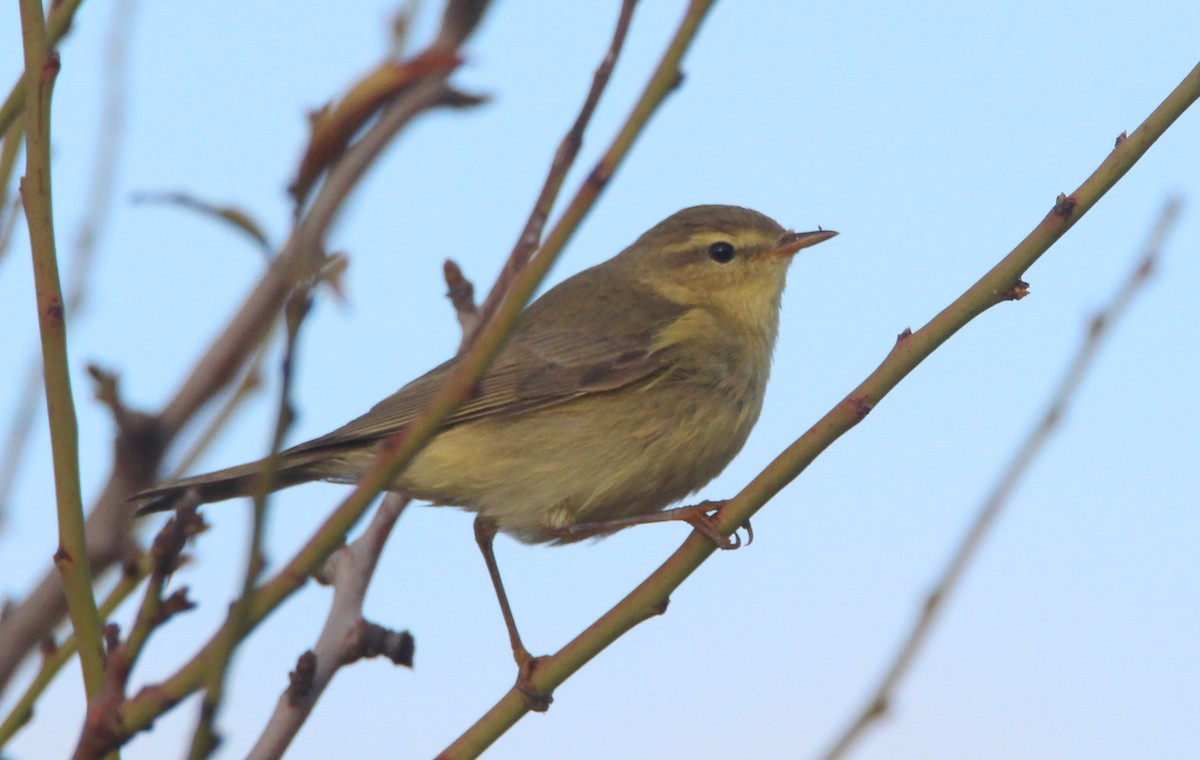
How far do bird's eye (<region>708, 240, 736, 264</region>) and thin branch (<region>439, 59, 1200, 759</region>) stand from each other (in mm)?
3340

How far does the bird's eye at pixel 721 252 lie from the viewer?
6.02 meters

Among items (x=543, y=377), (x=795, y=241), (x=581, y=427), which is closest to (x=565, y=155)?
(x=581, y=427)

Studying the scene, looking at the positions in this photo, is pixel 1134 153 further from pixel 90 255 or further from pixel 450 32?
pixel 90 255

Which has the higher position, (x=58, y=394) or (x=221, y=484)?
(x=221, y=484)

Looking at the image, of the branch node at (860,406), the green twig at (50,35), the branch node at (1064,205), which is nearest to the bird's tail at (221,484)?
the green twig at (50,35)

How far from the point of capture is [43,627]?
1970 millimetres

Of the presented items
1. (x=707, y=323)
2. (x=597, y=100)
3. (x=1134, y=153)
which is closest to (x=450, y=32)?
(x=597, y=100)

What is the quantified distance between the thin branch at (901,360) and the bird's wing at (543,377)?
2.24 metres

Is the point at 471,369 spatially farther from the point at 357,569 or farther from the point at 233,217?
the point at 357,569

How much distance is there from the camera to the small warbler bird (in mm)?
4855

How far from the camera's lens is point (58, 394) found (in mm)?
→ 1922

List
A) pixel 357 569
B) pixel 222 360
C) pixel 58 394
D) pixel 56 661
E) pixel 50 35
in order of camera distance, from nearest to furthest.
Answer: pixel 222 360 → pixel 58 394 → pixel 50 35 → pixel 56 661 → pixel 357 569

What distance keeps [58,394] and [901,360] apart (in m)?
1.53

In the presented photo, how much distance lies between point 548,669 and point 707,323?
2869 mm
